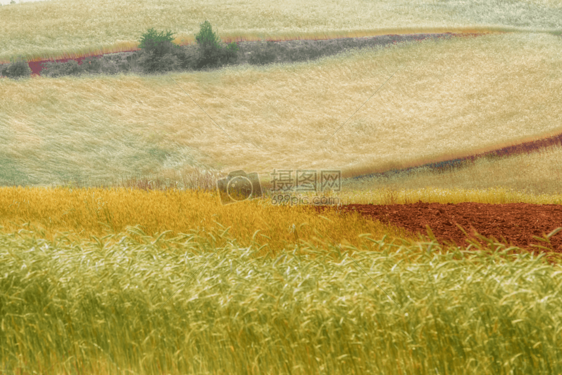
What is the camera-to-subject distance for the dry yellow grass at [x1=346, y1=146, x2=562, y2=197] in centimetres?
854

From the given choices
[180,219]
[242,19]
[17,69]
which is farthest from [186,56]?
[180,219]

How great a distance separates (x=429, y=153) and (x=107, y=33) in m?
16.3

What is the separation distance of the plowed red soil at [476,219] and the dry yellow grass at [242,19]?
14206 millimetres

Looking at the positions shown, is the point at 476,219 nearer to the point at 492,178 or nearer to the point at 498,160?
the point at 492,178

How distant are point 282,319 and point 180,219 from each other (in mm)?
3270

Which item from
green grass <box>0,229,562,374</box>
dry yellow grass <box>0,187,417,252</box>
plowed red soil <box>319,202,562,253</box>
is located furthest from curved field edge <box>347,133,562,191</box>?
green grass <box>0,229,562,374</box>

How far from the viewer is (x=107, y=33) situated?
22047mm

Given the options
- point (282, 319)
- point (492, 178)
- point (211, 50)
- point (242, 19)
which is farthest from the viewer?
point (242, 19)

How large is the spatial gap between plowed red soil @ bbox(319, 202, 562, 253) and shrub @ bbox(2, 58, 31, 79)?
1510 cm

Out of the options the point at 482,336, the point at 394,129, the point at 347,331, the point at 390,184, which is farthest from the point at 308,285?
the point at 394,129

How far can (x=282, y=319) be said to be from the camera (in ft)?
8.76

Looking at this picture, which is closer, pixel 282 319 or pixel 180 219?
pixel 282 319

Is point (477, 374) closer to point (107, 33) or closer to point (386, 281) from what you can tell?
point (386, 281)

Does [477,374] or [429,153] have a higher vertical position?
[477,374]
